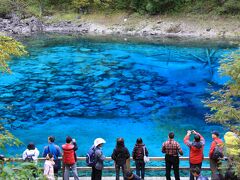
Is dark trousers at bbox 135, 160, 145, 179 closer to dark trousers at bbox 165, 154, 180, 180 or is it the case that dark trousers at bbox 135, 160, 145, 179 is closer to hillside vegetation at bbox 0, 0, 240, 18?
dark trousers at bbox 165, 154, 180, 180

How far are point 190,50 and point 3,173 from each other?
2836 centimetres

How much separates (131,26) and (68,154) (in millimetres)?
33452

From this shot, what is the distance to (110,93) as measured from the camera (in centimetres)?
2020

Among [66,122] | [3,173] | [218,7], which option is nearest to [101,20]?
[218,7]

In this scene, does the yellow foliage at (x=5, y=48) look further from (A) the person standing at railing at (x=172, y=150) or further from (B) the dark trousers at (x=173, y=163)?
(B) the dark trousers at (x=173, y=163)

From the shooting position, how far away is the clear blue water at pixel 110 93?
14617 millimetres

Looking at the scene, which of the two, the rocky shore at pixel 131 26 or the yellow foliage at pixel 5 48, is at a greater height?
the rocky shore at pixel 131 26

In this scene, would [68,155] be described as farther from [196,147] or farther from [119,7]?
[119,7]

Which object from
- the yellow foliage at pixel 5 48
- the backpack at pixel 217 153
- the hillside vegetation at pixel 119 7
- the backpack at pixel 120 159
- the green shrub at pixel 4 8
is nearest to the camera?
the yellow foliage at pixel 5 48

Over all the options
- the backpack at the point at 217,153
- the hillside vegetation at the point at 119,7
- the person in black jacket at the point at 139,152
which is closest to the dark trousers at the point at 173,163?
the person in black jacket at the point at 139,152

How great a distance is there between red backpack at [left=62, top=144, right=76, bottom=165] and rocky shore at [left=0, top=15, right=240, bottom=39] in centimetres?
2786

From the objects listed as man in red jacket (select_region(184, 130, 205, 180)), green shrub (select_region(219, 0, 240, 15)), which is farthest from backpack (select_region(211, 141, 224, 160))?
green shrub (select_region(219, 0, 240, 15))

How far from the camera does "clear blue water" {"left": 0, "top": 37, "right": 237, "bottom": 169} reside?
14.6 metres

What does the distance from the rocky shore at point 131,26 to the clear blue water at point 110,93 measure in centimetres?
464
